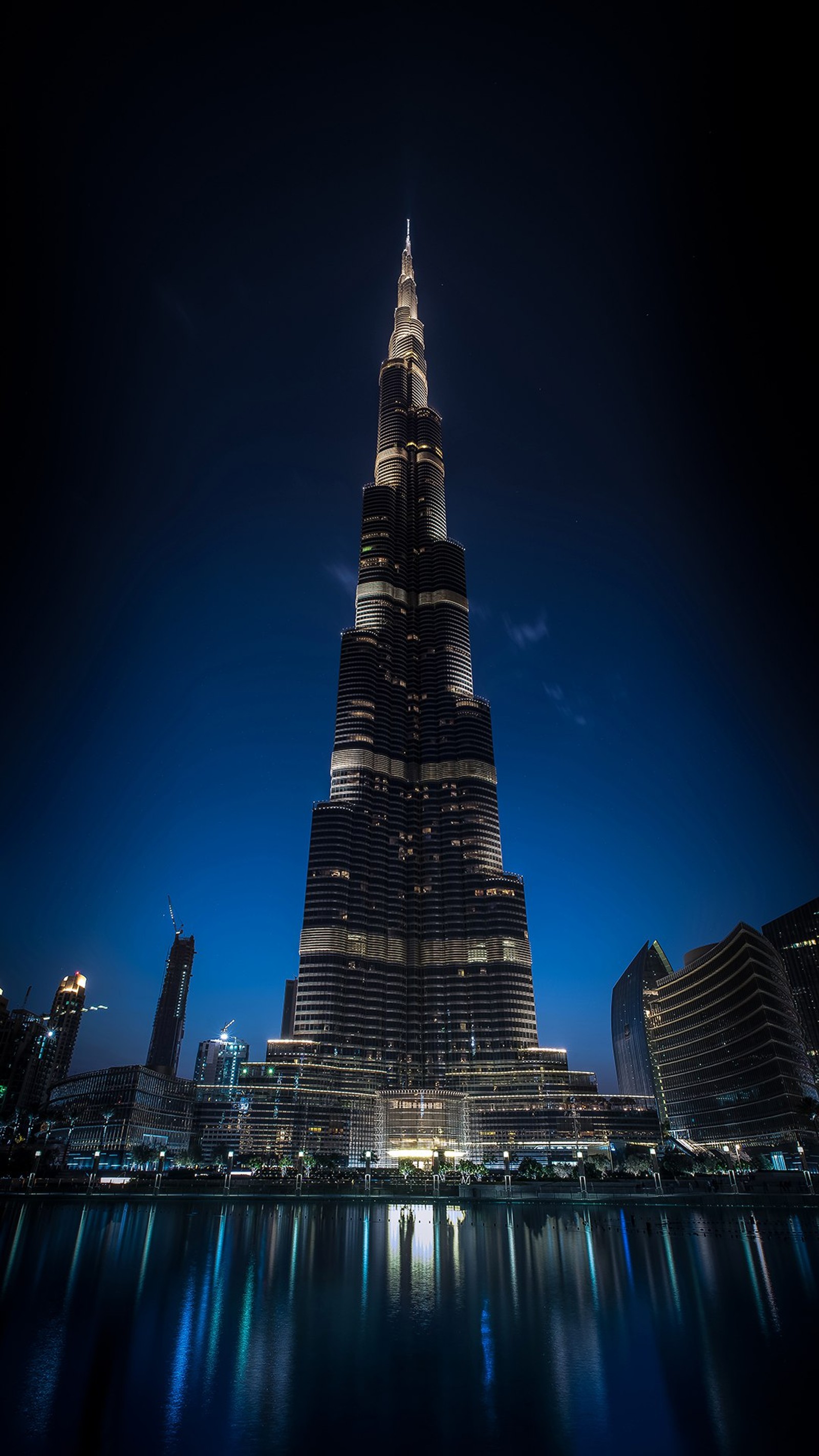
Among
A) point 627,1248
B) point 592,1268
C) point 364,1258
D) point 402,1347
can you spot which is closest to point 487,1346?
point 402,1347

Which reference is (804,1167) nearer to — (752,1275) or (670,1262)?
(670,1262)

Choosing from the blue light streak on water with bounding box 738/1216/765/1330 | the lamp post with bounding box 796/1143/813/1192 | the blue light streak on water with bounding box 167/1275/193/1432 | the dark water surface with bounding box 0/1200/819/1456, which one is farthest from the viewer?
the lamp post with bounding box 796/1143/813/1192

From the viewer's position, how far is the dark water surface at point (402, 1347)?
76.4 ft

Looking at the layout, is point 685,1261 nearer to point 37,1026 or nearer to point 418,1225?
point 418,1225

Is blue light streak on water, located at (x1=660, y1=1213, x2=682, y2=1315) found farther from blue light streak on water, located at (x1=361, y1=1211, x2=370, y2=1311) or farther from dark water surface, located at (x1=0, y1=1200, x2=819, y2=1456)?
blue light streak on water, located at (x1=361, y1=1211, x2=370, y2=1311)

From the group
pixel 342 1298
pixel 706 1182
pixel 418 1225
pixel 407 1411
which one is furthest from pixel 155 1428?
pixel 706 1182

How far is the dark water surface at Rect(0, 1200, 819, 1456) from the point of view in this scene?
23.3 meters

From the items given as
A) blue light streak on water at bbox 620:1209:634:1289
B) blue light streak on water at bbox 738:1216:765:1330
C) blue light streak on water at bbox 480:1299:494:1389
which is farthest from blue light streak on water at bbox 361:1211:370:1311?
blue light streak on water at bbox 738:1216:765:1330

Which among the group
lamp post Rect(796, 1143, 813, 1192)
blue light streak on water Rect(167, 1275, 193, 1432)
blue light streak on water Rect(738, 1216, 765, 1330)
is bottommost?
blue light streak on water Rect(167, 1275, 193, 1432)

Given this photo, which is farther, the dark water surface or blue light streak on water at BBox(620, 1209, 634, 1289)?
blue light streak on water at BBox(620, 1209, 634, 1289)

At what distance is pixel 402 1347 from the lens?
3222cm

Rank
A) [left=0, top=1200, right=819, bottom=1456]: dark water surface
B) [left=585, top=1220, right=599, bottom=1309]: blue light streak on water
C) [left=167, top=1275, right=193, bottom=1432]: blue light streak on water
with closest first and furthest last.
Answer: [left=0, top=1200, right=819, bottom=1456]: dark water surface < [left=167, top=1275, right=193, bottom=1432]: blue light streak on water < [left=585, top=1220, right=599, bottom=1309]: blue light streak on water

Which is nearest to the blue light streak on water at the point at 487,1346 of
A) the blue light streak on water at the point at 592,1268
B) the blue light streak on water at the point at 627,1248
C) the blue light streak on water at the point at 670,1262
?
the blue light streak on water at the point at 592,1268

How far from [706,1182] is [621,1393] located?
122430 millimetres
